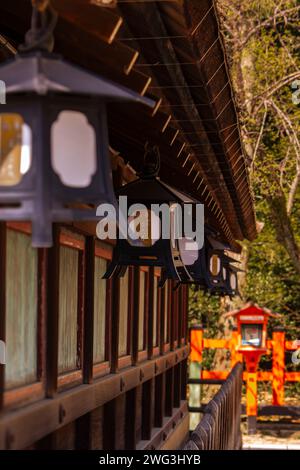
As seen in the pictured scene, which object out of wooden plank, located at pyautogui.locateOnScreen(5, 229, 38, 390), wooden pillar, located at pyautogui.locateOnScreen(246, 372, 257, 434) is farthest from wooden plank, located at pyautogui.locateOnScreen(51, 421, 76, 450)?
wooden pillar, located at pyautogui.locateOnScreen(246, 372, 257, 434)

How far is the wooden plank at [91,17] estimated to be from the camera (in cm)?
331

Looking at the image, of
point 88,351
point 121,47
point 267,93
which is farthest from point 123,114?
point 267,93

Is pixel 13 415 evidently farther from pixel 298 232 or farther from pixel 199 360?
pixel 298 232

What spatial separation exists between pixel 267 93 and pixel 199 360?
6.12 m

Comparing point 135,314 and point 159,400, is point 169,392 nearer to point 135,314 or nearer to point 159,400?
point 159,400

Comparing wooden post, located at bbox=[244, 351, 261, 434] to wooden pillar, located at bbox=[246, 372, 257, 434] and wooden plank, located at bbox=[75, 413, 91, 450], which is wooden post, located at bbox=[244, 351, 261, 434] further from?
wooden plank, located at bbox=[75, 413, 91, 450]

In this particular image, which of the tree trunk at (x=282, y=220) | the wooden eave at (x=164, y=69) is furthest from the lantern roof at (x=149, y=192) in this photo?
the tree trunk at (x=282, y=220)

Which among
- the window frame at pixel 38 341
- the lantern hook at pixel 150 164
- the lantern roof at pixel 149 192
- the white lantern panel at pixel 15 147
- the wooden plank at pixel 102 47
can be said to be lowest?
the window frame at pixel 38 341

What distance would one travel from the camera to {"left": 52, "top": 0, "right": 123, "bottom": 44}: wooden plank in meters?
3.31

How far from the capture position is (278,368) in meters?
22.6

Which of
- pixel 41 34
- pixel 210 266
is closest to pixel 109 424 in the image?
pixel 210 266

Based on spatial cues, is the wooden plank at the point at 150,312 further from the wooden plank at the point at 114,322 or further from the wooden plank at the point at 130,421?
the wooden plank at the point at 114,322

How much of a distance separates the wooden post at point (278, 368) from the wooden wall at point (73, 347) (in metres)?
11.9

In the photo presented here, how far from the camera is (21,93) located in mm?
3082
